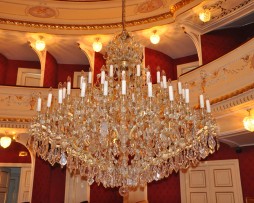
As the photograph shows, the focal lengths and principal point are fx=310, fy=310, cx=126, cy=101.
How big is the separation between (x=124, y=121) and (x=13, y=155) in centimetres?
682

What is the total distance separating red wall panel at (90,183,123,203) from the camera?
28.0 ft

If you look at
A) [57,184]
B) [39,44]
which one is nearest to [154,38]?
[39,44]

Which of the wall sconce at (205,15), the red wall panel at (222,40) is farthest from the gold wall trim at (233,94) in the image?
Answer: the wall sconce at (205,15)

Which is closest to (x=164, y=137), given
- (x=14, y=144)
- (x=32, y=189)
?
(x=32, y=189)

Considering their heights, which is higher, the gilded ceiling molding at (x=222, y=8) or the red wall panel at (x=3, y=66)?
the gilded ceiling molding at (x=222, y=8)

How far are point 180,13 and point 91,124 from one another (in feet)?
15.5

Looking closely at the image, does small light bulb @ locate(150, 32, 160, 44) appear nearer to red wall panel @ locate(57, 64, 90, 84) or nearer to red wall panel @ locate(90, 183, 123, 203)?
red wall panel @ locate(57, 64, 90, 84)

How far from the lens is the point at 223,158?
28.4ft

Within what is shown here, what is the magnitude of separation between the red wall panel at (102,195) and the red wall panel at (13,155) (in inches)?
116

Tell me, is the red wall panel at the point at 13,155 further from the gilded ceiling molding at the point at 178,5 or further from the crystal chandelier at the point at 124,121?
the gilded ceiling molding at the point at 178,5

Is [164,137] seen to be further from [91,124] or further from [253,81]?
[253,81]

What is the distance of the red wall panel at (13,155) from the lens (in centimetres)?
1005

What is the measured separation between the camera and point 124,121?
468 centimetres

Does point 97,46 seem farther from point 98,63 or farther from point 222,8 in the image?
point 222,8
